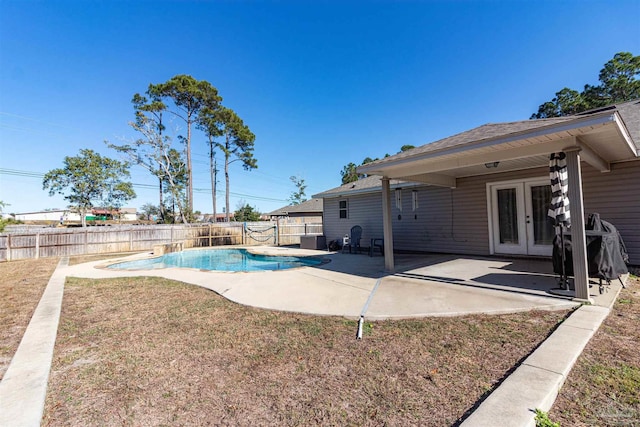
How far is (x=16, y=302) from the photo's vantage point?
4.85 meters

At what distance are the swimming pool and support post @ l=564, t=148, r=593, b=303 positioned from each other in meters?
5.89

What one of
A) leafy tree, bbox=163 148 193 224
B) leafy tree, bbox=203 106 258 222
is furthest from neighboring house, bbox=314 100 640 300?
leafy tree, bbox=203 106 258 222

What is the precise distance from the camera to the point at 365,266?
718cm

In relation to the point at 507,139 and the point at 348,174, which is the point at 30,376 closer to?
the point at 507,139

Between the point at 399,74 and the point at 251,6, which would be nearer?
the point at 251,6

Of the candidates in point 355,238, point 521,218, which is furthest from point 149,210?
point 521,218

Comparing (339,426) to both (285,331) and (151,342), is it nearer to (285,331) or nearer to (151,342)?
(285,331)

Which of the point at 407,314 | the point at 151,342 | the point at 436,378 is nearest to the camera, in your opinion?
the point at 436,378

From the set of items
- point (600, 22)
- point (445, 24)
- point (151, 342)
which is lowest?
point (151, 342)

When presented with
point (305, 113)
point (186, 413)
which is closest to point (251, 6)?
point (305, 113)

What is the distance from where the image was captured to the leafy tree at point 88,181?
22984 mm

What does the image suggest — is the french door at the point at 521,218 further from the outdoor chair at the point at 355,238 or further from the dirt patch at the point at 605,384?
the dirt patch at the point at 605,384

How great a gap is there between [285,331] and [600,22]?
12.0m

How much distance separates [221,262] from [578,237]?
10.7 m
